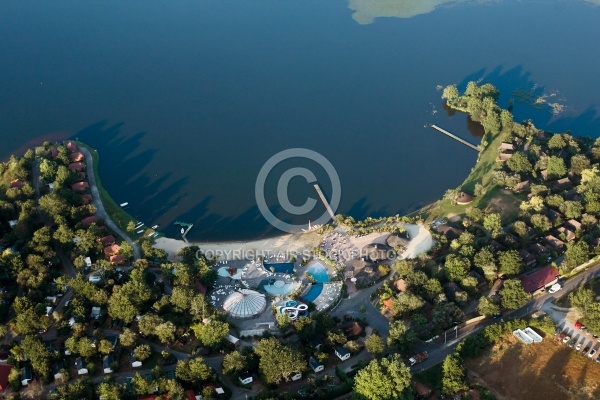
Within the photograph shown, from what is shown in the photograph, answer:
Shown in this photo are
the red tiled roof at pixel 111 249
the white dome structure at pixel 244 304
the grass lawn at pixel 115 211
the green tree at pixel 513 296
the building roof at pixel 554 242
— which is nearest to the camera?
the green tree at pixel 513 296

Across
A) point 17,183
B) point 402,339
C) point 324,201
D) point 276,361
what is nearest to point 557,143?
point 324,201

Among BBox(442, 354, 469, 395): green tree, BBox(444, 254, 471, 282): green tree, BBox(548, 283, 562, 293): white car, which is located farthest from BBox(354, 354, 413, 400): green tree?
BBox(548, 283, 562, 293): white car

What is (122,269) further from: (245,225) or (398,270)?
(398,270)

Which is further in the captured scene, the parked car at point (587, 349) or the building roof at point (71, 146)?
the building roof at point (71, 146)

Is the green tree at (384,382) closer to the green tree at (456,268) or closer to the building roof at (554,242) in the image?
the green tree at (456,268)

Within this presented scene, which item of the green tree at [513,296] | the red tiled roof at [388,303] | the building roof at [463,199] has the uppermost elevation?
A: the building roof at [463,199]

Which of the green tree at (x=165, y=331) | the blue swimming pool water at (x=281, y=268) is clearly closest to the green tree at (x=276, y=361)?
the green tree at (x=165, y=331)

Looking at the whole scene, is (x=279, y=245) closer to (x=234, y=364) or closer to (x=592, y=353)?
(x=234, y=364)
